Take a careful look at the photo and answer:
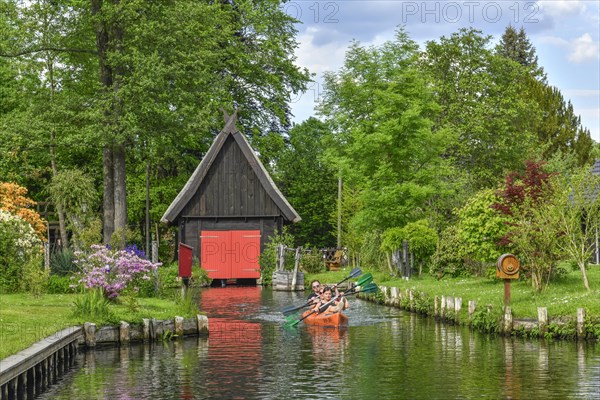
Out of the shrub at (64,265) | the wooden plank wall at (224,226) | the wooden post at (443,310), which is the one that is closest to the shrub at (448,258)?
the wooden post at (443,310)

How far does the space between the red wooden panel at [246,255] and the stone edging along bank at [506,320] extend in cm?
2084

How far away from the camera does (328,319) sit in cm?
3309

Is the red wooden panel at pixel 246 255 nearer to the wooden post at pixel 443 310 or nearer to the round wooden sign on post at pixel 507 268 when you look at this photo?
the wooden post at pixel 443 310

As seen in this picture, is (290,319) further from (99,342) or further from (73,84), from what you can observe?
(73,84)

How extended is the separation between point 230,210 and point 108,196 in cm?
938

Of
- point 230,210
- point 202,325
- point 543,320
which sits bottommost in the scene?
point 202,325

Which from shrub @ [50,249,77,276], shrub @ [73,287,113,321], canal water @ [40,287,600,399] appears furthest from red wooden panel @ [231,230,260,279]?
shrub @ [73,287,113,321]

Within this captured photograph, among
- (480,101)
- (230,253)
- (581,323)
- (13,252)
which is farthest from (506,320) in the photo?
(480,101)

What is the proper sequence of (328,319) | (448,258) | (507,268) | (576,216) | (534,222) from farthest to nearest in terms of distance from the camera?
1. (448,258)
2. (328,319)
3. (534,222)
4. (576,216)
5. (507,268)

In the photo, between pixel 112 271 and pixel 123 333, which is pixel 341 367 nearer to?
pixel 123 333

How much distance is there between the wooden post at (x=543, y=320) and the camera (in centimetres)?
2689

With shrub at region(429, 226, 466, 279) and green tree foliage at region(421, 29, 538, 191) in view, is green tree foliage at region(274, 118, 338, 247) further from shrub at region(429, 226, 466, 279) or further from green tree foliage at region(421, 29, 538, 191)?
shrub at region(429, 226, 466, 279)

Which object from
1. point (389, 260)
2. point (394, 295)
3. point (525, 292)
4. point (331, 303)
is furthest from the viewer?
point (389, 260)

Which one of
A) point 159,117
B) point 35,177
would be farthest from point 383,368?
point 35,177
